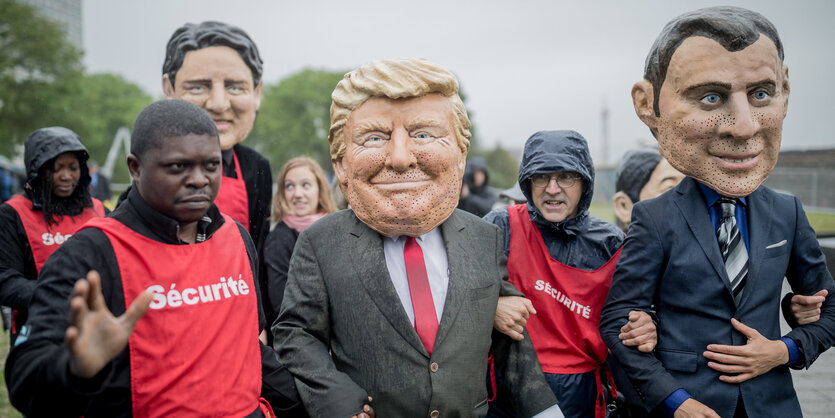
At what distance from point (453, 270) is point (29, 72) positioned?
27.3m

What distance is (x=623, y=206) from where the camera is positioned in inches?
176

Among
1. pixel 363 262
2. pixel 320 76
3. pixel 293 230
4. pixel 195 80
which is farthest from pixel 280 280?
pixel 320 76

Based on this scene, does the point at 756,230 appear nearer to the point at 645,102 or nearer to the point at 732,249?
the point at 732,249

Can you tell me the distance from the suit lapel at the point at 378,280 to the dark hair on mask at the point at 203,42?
1.77 metres

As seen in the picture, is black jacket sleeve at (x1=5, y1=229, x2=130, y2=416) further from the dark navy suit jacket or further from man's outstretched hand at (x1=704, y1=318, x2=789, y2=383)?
man's outstretched hand at (x1=704, y1=318, x2=789, y2=383)

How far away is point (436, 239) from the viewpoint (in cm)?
271

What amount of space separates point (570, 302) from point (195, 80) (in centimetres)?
257

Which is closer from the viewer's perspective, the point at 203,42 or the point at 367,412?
the point at 367,412

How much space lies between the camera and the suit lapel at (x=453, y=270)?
248 cm

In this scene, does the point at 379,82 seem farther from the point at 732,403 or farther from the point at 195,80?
the point at 732,403

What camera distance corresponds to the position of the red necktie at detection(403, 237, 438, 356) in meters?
2.48

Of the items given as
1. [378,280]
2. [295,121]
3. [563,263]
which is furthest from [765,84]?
[295,121]

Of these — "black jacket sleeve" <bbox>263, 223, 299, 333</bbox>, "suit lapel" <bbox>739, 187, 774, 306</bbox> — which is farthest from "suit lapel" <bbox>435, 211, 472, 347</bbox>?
"black jacket sleeve" <bbox>263, 223, 299, 333</bbox>

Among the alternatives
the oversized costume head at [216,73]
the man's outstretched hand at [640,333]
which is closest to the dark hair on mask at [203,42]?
the oversized costume head at [216,73]
